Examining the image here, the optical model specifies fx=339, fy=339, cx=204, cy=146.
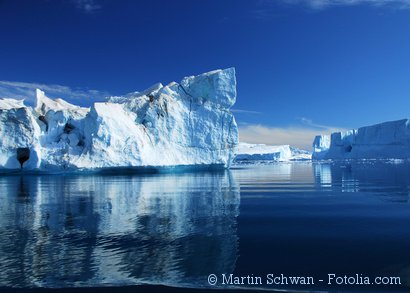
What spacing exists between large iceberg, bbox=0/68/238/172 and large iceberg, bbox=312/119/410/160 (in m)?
39.5

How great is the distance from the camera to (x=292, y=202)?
10578 mm

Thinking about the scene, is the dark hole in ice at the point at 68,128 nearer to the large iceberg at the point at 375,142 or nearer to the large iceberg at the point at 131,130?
the large iceberg at the point at 131,130

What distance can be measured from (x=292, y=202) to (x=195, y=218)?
3.89 meters

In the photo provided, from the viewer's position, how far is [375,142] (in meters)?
62.2

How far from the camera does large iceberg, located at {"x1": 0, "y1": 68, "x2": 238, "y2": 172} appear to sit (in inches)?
1026

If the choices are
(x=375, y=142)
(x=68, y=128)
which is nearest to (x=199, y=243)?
(x=68, y=128)

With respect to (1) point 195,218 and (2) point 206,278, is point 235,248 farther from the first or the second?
(1) point 195,218

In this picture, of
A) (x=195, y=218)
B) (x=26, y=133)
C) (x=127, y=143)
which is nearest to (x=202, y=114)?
(x=127, y=143)

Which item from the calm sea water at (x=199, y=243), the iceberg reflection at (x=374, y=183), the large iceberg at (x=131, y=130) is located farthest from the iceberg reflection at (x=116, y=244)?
the large iceberg at (x=131, y=130)

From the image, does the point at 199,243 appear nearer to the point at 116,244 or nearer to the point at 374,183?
the point at 116,244

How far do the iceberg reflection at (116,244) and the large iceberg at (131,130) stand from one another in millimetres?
16640

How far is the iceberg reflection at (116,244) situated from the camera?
430cm

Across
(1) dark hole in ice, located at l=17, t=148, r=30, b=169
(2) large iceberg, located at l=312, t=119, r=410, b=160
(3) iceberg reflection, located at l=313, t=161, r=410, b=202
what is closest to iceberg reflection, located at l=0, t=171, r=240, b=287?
(3) iceberg reflection, located at l=313, t=161, r=410, b=202

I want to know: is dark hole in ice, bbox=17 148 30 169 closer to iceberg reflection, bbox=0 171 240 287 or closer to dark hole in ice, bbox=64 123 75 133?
dark hole in ice, bbox=64 123 75 133
